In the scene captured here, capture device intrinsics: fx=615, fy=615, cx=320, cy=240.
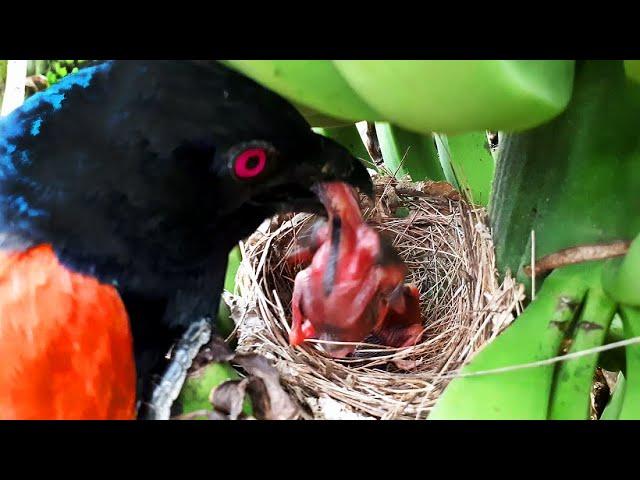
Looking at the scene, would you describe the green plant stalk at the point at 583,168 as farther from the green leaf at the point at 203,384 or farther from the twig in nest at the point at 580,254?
the green leaf at the point at 203,384

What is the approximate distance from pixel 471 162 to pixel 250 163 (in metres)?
0.63

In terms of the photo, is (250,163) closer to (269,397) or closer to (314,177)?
(314,177)

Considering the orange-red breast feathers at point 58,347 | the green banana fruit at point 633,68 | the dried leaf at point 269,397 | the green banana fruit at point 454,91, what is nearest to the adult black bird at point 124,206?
the orange-red breast feathers at point 58,347

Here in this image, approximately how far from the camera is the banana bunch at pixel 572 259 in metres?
0.62

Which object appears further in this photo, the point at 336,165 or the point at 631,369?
the point at 336,165

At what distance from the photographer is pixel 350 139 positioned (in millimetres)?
1324

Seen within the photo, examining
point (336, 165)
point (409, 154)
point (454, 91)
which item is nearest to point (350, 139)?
point (409, 154)

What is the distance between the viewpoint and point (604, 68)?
2.29ft

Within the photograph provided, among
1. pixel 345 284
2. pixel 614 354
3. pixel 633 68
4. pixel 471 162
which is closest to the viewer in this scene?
pixel 633 68

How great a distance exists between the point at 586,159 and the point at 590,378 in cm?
26

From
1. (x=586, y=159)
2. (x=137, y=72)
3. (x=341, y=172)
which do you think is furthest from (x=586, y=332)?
(x=137, y=72)
